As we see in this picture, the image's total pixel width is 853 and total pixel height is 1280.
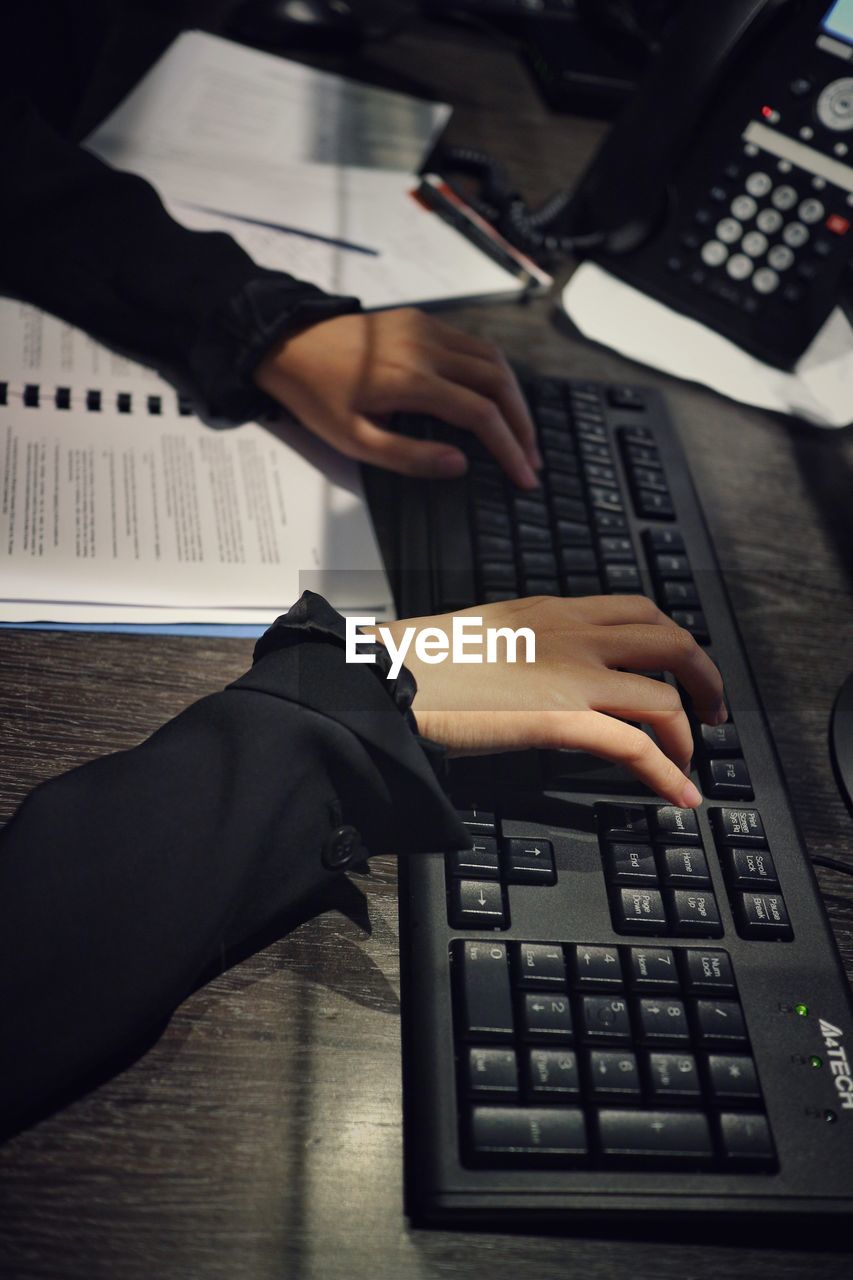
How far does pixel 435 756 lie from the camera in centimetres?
48

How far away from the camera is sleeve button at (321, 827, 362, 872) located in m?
0.45

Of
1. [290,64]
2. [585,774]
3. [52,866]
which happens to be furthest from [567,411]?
[290,64]

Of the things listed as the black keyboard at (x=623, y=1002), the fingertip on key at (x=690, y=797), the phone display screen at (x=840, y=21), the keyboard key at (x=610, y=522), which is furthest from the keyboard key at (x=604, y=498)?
the phone display screen at (x=840, y=21)

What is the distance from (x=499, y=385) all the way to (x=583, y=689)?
0.25 meters

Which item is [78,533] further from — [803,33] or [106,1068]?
A: [803,33]

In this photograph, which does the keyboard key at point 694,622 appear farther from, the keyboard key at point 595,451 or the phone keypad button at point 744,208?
the phone keypad button at point 744,208

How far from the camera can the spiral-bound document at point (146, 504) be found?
557 mm

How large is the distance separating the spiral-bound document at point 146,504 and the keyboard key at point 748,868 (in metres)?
0.23

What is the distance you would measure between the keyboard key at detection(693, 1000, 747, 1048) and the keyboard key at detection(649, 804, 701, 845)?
8 centimetres

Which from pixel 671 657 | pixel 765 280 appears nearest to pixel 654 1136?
pixel 671 657

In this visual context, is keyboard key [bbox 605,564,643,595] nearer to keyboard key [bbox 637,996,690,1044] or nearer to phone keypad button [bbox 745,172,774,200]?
keyboard key [bbox 637,996,690,1044]

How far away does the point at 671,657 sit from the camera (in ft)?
1.77

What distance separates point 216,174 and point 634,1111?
80 cm

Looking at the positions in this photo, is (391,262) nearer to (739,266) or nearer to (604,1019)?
(739,266)
